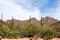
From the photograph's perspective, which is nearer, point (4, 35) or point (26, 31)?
point (4, 35)

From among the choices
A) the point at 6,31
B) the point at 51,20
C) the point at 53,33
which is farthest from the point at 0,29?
the point at 51,20

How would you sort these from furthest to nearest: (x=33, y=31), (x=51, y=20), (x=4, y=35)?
(x=51, y=20), (x=33, y=31), (x=4, y=35)

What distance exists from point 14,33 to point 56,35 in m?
8.93

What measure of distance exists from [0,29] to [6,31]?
1371 mm

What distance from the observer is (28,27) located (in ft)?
137

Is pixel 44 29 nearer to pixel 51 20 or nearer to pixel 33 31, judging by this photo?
pixel 33 31

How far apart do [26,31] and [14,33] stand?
3.58m

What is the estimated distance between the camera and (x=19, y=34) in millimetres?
41219

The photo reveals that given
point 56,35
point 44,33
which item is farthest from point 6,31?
point 56,35

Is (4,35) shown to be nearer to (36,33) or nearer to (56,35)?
(36,33)

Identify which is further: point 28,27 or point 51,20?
point 51,20

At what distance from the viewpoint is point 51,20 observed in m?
73.4

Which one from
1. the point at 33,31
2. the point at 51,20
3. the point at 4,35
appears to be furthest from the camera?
the point at 51,20

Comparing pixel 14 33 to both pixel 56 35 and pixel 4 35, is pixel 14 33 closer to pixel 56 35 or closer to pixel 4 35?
pixel 4 35
